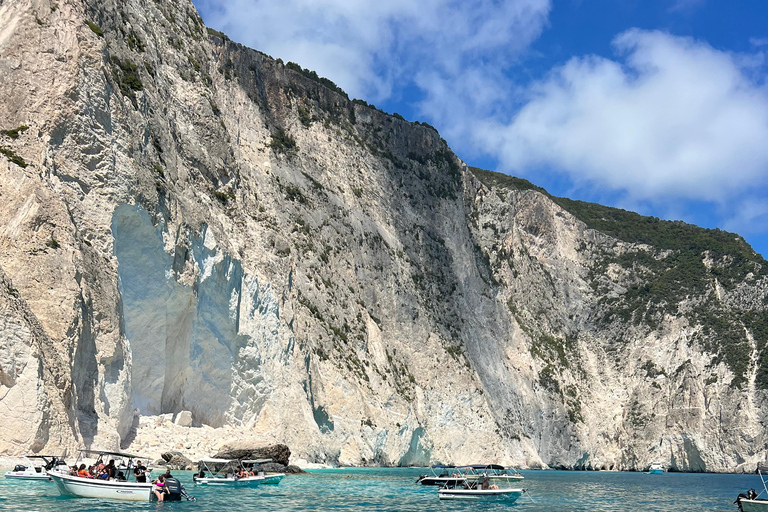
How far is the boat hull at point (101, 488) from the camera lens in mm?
28406

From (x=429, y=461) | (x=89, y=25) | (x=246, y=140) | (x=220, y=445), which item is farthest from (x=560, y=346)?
(x=89, y=25)

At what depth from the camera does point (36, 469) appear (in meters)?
31.1

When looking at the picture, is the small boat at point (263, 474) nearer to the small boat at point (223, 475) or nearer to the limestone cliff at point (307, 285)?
the small boat at point (223, 475)

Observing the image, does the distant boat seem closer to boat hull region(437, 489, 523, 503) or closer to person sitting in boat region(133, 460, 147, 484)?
person sitting in boat region(133, 460, 147, 484)

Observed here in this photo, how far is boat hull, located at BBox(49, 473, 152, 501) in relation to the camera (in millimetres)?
28406

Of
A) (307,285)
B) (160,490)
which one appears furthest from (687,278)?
(160,490)

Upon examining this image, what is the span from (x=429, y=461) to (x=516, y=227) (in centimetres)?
5498

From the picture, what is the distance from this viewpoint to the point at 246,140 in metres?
77.6

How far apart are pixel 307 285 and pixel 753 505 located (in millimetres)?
43793

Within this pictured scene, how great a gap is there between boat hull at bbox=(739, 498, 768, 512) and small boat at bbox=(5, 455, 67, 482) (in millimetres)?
31111

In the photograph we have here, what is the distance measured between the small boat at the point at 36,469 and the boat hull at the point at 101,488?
1.21 m

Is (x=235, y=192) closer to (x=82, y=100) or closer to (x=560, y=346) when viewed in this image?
(x=82, y=100)

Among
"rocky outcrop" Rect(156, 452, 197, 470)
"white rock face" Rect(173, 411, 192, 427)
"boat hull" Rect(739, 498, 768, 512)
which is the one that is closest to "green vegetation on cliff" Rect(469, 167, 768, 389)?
"boat hull" Rect(739, 498, 768, 512)

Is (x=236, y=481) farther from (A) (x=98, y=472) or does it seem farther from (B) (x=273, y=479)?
(A) (x=98, y=472)
